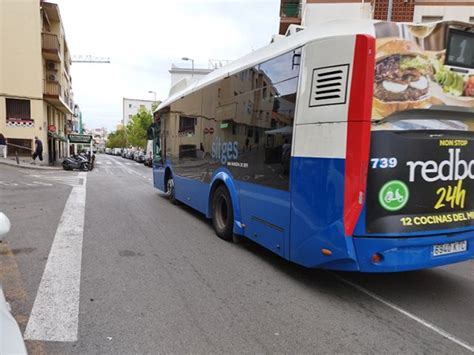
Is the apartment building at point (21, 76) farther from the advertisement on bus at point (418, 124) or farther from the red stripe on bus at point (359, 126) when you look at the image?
the advertisement on bus at point (418, 124)

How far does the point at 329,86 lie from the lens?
4023 mm

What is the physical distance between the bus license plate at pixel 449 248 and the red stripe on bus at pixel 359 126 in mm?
1165

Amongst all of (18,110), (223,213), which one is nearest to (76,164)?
(18,110)

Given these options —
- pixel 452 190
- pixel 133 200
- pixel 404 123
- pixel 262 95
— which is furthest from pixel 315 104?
pixel 133 200

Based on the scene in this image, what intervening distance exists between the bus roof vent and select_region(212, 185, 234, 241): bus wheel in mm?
2786

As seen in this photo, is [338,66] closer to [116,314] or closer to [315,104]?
[315,104]

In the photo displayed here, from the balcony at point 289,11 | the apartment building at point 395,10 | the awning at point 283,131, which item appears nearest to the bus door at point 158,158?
the awning at point 283,131

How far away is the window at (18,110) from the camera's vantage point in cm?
2498

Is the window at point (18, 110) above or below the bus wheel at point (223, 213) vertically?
above

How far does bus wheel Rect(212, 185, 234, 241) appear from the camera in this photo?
6489mm

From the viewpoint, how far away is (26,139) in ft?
83.9

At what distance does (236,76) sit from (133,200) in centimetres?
642

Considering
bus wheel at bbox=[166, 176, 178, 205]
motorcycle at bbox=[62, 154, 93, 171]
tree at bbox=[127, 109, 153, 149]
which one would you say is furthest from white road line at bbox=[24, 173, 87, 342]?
tree at bbox=[127, 109, 153, 149]

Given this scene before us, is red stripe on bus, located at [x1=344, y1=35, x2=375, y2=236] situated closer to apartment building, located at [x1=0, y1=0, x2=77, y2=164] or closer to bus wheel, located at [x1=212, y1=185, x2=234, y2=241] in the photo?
bus wheel, located at [x1=212, y1=185, x2=234, y2=241]
